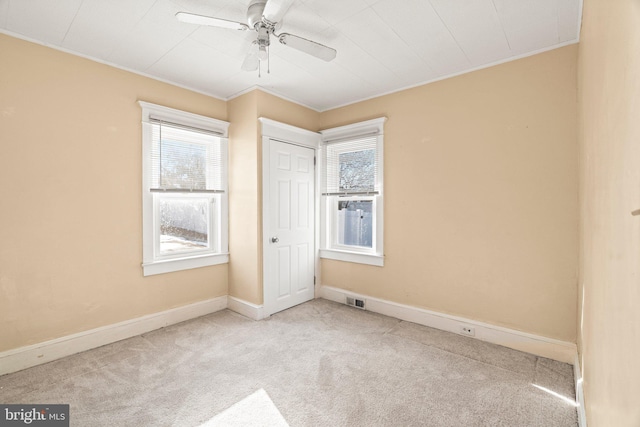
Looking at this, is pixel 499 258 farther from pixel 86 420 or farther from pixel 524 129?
pixel 86 420

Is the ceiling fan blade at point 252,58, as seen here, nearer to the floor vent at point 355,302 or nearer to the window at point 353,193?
the window at point 353,193

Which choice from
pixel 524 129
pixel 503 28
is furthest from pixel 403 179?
pixel 503 28

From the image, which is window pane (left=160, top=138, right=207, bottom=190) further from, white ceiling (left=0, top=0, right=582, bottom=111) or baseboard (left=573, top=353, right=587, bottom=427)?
baseboard (left=573, top=353, right=587, bottom=427)

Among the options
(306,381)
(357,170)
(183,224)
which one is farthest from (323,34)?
(306,381)

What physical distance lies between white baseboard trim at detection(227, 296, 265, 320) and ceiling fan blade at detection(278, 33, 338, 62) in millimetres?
2638

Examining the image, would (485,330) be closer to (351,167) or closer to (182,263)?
(351,167)

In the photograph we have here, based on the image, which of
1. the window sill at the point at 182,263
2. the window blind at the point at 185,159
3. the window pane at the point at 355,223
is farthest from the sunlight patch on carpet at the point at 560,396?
the window blind at the point at 185,159

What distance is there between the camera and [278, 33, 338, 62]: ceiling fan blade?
6.46ft

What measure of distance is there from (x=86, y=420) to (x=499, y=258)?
3326 mm

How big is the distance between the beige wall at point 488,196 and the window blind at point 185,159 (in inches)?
79.7

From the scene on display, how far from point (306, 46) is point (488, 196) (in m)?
2.08

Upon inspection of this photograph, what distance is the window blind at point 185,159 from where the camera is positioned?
10.2ft

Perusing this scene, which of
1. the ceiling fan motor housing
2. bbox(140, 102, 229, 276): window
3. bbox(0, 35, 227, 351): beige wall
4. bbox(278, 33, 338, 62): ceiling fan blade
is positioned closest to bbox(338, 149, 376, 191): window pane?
bbox(140, 102, 229, 276): window

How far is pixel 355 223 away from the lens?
3855mm
